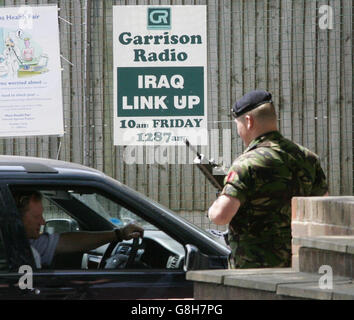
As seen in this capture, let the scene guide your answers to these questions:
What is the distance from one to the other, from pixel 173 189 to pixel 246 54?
208cm

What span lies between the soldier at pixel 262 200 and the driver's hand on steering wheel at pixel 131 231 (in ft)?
1.48

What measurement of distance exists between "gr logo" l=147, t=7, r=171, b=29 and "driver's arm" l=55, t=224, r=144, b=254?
7.03 metres

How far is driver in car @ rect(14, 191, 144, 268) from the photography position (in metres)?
4.70

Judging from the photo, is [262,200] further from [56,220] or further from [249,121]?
[56,220]

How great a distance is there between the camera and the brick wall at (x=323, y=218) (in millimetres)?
3723

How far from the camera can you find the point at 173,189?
39.0 ft

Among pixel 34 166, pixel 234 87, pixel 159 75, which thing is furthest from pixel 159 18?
pixel 34 166

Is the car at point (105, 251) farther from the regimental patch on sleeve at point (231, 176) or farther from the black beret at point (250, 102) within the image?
the black beret at point (250, 102)

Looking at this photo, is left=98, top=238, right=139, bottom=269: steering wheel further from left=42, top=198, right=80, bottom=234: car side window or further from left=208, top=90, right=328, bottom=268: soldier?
left=208, top=90, right=328, bottom=268: soldier

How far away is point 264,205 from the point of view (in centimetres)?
480

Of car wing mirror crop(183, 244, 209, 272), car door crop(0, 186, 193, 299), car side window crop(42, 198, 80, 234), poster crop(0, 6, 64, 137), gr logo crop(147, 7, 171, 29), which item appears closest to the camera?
car door crop(0, 186, 193, 299)

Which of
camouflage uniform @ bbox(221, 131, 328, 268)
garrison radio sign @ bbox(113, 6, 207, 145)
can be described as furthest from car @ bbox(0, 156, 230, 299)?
garrison radio sign @ bbox(113, 6, 207, 145)
